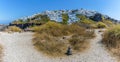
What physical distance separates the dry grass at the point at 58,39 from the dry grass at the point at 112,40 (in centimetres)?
154

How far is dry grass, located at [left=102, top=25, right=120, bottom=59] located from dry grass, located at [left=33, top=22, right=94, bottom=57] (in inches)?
60.7

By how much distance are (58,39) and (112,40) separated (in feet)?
14.7

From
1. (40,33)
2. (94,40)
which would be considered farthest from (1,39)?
(94,40)

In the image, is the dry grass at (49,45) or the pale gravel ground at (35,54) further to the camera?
the dry grass at (49,45)

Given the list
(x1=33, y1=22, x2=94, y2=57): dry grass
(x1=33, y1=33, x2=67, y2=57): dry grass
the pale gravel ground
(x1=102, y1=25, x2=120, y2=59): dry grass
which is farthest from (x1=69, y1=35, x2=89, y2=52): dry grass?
(x1=102, y1=25, x2=120, y2=59): dry grass

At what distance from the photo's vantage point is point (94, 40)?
75.3 feet

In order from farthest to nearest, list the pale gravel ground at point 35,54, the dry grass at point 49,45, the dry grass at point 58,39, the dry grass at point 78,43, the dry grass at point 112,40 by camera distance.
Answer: the dry grass at point 78,43 < the dry grass at point 58,39 < the dry grass at point 112,40 < the dry grass at point 49,45 < the pale gravel ground at point 35,54

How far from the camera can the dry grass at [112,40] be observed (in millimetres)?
20673

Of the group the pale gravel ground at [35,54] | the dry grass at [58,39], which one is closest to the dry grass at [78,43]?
the dry grass at [58,39]

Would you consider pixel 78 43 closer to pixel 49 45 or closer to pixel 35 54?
pixel 49 45

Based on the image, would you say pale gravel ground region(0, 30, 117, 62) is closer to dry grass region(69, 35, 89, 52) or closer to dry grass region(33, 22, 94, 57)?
dry grass region(69, 35, 89, 52)

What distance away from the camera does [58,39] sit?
76.1ft

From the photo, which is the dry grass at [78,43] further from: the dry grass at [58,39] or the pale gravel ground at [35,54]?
the pale gravel ground at [35,54]

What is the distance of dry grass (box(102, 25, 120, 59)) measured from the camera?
20673 mm
